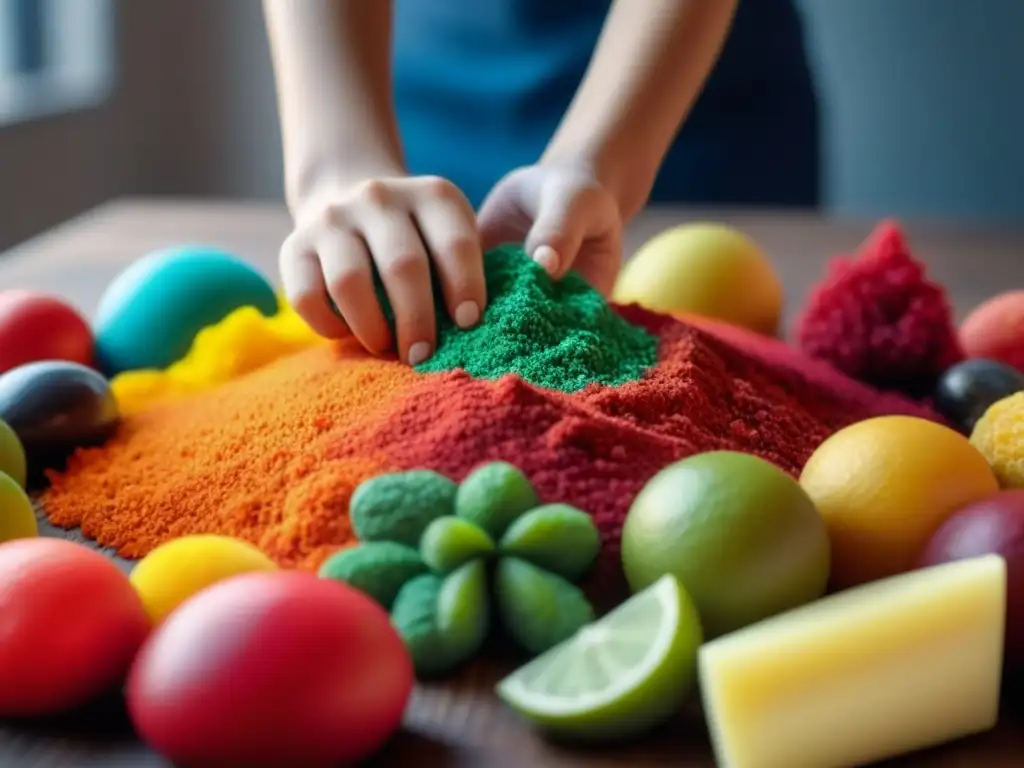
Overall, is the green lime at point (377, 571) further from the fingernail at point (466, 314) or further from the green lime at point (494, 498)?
the fingernail at point (466, 314)

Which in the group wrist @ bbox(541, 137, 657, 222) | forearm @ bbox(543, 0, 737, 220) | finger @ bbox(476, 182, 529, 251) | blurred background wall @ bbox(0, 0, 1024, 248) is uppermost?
forearm @ bbox(543, 0, 737, 220)

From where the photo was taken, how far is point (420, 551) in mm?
566

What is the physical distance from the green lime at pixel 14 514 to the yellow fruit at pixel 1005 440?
0.48 m

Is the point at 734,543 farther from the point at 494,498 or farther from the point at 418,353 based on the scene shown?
the point at 418,353

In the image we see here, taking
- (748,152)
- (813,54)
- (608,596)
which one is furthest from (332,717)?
(813,54)

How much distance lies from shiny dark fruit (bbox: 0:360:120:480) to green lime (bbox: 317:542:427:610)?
0.31 metres

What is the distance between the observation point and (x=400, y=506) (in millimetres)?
571

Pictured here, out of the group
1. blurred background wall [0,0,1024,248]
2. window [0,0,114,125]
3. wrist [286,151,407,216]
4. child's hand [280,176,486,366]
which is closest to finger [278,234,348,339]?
child's hand [280,176,486,366]

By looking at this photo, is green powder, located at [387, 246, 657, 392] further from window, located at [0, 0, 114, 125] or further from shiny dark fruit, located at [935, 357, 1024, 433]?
window, located at [0, 0, 114, 125]

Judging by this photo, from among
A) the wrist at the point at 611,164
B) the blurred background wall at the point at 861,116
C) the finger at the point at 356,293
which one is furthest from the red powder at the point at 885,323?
the blurred background wall at the point at 861,116

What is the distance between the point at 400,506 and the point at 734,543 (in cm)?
14

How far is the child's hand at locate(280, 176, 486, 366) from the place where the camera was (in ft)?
2.58

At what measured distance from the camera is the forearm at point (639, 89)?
103 cm

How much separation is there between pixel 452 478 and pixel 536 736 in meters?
0.14
